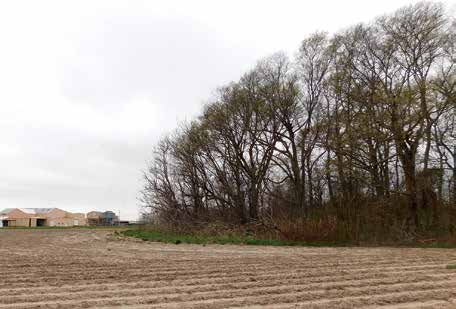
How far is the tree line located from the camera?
28438mm

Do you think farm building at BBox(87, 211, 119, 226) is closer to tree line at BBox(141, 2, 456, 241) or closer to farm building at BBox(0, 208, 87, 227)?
farm building at BBox(0, 208, 87, 227)

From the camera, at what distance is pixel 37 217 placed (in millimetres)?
116688

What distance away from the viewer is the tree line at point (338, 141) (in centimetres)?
2844

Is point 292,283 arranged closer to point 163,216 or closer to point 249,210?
point 249,210

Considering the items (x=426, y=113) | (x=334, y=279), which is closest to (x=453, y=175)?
(x=426, y=113)

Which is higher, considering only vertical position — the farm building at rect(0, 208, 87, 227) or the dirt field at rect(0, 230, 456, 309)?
the farm building at rect(0, 208, 87, 227)

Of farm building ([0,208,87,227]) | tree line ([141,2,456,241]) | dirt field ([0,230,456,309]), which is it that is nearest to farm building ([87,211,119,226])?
farm building ([0,208,87,227])

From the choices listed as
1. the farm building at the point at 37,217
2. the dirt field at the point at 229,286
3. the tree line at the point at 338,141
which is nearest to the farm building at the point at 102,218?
the farm building at the point at 37,217

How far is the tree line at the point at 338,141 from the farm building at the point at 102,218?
237 feet

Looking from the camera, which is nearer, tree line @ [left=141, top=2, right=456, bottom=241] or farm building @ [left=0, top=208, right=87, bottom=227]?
tree line @ [left=141, top=2, right=456, bottom=241]

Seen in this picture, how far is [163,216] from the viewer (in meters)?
45.6

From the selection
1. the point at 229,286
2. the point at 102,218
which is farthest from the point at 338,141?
the point at 102,218

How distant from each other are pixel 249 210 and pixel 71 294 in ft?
110

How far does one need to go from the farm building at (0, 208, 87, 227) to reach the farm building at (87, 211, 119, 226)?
4.76m
